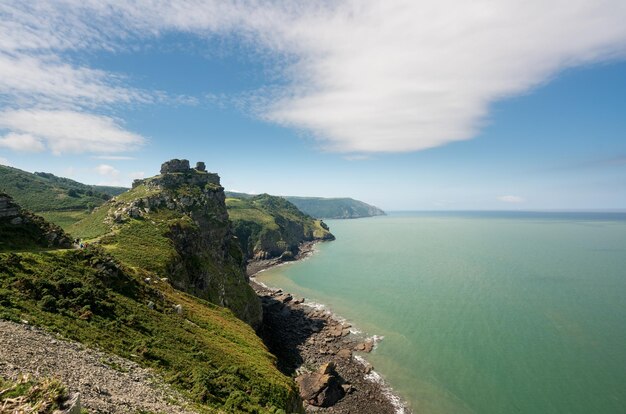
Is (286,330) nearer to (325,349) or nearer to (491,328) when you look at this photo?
(325,349)

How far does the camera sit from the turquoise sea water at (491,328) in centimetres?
5953

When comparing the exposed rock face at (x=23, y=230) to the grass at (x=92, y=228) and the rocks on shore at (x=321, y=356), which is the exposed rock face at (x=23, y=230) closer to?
the grass at (x=92, y=228)

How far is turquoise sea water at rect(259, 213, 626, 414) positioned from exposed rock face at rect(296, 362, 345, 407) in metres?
11.7

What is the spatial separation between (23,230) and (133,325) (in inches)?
862

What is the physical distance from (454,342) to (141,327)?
72464 mm

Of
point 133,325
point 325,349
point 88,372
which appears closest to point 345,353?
point 325,349

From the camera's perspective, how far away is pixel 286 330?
8731 cm

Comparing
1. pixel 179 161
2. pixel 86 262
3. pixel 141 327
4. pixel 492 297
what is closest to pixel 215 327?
Result: pixel 141 327

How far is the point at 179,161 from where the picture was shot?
12175 cm

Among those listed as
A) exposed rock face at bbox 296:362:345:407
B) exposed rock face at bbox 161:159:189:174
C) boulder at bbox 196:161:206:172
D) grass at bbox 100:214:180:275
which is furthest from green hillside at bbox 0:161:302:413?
boulder at bbox 196:161:206:172

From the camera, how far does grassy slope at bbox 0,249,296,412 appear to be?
1137 inches

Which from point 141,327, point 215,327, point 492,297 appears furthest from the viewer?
point 492,297

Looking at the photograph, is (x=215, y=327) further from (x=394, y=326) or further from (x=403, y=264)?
(x=403, y=264)

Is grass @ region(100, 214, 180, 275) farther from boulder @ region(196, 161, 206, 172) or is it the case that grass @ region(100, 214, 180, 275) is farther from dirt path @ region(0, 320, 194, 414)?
boulder @ region(196, 161, 206, 172)
